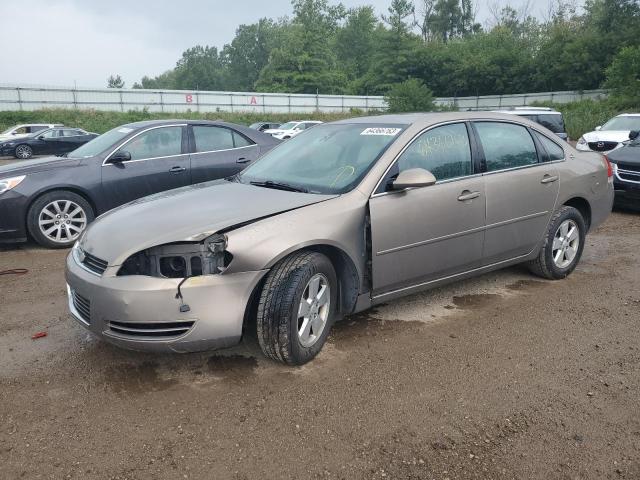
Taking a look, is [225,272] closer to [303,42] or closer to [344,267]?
[344,267]

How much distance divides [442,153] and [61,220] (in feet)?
15.5

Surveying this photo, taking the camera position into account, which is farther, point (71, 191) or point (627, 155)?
point (627, 155)

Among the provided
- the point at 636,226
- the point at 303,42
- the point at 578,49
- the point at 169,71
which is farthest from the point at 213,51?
the point at 636,226

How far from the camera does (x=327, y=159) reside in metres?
4.02

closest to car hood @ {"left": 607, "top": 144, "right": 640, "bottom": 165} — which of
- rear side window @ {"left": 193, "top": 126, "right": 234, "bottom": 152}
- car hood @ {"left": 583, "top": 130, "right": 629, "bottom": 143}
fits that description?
car hood @ {"left": 583, "top": 130, "right": 629, "bottom": 143}

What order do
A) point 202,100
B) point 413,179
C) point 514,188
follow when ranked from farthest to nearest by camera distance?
point 202,100
point 514,188
point 413,179

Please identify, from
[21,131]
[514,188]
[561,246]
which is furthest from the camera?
[21,131]

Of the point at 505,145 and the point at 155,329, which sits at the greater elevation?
the point at 505,145

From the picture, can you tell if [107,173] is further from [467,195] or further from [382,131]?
[467,195]

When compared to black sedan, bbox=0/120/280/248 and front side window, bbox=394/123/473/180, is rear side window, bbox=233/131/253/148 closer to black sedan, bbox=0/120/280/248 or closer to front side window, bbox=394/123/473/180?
black sedan, bbox=0/120/280/248

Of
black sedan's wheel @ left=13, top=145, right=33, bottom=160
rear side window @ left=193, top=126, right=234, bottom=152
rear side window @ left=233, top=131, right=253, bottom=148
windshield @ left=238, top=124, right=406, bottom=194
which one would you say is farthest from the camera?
black sedan's wheel @ left=13, top=145, right=33, bottom=160

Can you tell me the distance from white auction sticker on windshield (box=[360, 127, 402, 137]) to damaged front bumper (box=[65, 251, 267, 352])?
1553 millimetres

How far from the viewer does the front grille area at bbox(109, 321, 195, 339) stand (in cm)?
295

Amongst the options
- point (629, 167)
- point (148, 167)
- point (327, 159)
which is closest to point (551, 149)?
point (327, 159)
